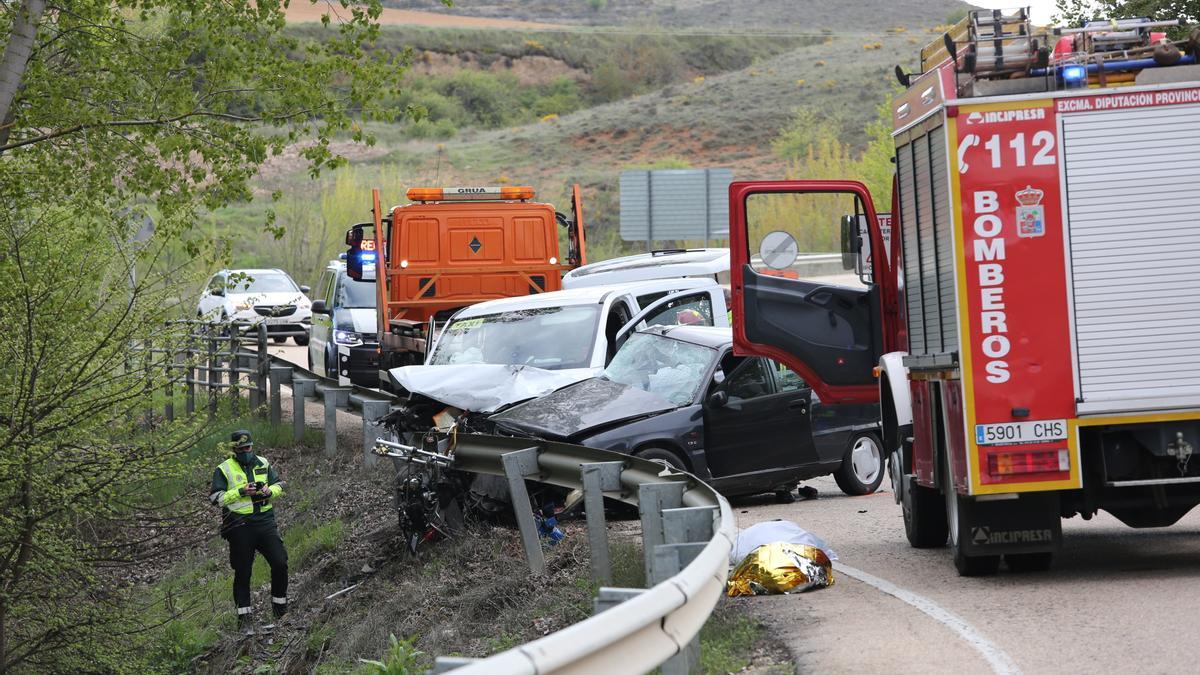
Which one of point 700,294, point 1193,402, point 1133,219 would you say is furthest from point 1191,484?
point 700,294

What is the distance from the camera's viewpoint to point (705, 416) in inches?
493

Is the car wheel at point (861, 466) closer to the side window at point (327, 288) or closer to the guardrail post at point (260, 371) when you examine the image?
the guardrail post at point (260, 371)

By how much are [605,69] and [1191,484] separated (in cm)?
10696

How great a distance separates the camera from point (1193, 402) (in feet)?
28.2

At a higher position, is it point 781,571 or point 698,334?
point 698,334

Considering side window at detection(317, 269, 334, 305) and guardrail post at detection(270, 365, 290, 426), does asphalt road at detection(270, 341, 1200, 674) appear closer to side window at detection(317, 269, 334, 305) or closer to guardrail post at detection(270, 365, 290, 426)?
guardrail post at detection(270, 365, 290, 426)

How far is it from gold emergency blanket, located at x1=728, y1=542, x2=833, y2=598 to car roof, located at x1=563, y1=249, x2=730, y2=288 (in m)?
9.43

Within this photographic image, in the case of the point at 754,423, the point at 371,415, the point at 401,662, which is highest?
the point at 371,415

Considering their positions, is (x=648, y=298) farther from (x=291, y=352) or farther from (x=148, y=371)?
(x=291, y=352)

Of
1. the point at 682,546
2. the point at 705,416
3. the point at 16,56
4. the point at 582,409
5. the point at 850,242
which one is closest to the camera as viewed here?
the point at 682,546

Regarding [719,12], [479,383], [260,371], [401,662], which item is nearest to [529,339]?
[479,383]

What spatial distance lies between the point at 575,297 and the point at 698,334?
2299mm

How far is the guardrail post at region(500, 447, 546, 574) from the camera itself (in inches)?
380

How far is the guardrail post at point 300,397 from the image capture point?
18875 millimetres
